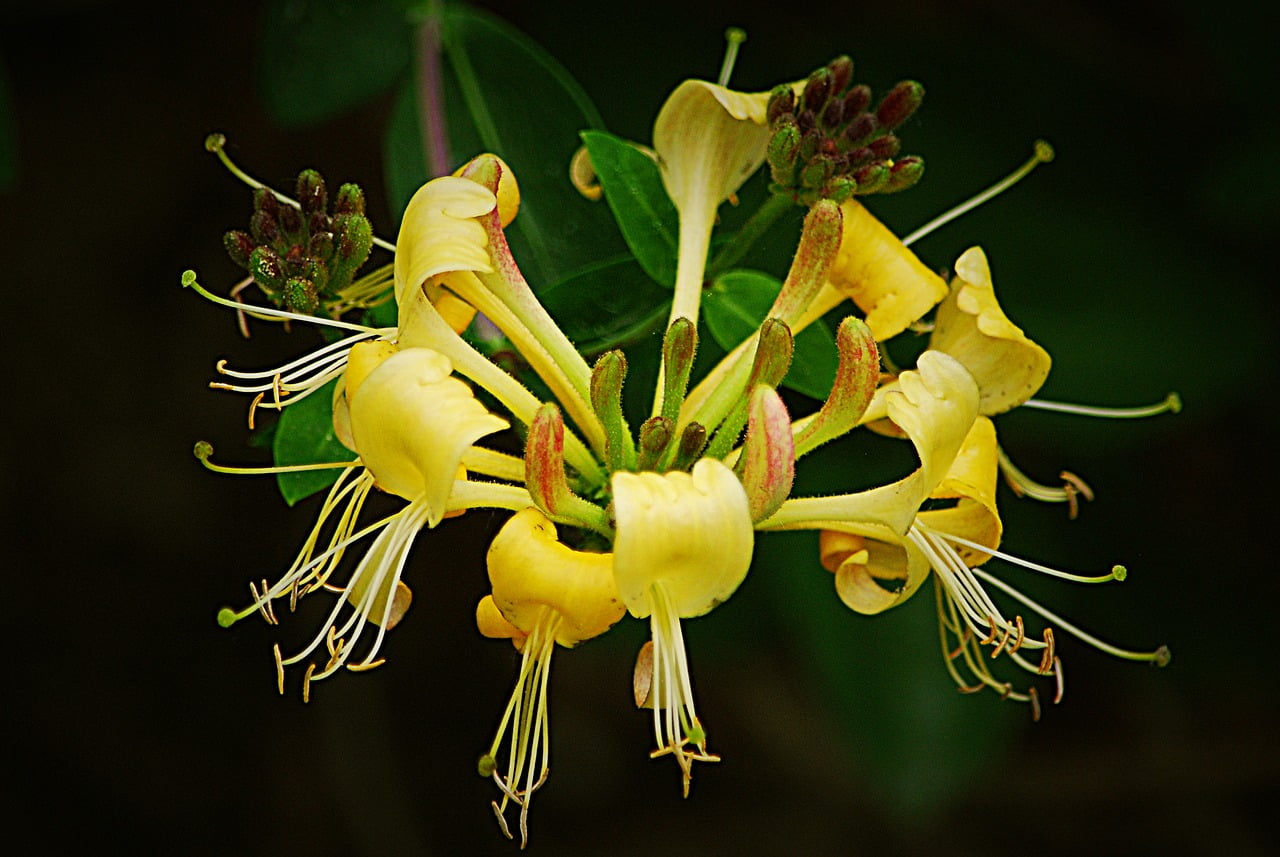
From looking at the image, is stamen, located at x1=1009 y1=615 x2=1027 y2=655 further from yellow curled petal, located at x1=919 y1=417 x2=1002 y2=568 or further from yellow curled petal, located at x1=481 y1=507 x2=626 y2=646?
yellow curled petal, located at x1=481 y1=507 x2=626 y2=646

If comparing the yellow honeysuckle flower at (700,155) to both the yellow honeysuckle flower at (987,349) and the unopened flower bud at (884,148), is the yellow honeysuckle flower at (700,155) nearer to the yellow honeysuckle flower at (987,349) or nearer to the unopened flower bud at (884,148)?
the unopened flower bud at (884,148)

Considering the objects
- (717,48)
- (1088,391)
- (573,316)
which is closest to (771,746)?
(1088,391)

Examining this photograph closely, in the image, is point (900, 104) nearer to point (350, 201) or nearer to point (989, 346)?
point (989, 346)

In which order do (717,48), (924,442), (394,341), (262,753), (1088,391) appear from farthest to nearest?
(262,753) < (717,48) < (1088,391) < (394,341) < (924,442)

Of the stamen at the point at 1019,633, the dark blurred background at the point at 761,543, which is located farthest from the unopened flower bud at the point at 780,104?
the dark blurred background at the point at 761,543

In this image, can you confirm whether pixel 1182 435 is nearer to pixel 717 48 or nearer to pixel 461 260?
pixel 717 48

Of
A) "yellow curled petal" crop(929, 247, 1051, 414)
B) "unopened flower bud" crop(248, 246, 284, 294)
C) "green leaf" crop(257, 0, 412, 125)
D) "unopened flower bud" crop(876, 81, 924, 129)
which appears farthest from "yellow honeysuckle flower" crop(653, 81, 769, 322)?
"green leaf" crop(257, 0, 412, 125)

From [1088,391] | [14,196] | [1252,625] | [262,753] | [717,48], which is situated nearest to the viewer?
[1088,391]
